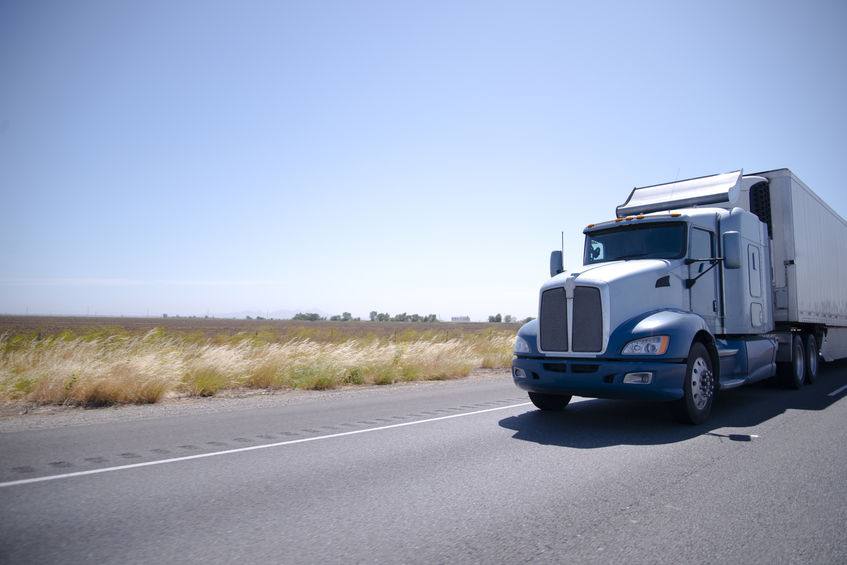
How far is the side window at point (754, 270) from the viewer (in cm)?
961

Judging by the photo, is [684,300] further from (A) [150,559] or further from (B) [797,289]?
(A) [150,559]

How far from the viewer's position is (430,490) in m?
4.43

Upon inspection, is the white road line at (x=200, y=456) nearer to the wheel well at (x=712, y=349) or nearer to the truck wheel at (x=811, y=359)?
the wheel well at (x=712, y=349)

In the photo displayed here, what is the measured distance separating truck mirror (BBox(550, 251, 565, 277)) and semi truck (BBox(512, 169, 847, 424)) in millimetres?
18

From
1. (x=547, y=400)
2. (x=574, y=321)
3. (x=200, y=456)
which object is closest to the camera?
(x=200, y=456)

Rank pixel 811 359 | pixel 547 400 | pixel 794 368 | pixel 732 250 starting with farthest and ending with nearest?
pixel 811 359 → pixel 794 368 → pixel 547 400 → pixel 732 250

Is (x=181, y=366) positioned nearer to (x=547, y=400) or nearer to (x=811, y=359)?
(x=547, y=400)

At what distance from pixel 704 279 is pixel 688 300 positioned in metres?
0.64

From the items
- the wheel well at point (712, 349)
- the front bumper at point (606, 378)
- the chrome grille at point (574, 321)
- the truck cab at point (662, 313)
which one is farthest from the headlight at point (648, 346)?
the wheel well at point (712, 349)

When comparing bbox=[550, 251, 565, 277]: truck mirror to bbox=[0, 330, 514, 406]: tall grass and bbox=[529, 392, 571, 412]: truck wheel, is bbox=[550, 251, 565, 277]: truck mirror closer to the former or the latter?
bbox=[529, 392, 571, 412]: truck wheel

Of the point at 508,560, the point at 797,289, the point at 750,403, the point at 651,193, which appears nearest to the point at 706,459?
the point at 508,560

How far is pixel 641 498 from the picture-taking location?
13.8ft

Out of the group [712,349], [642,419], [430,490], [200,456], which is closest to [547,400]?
[642,419]

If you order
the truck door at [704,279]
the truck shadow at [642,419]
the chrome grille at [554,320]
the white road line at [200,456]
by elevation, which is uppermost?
the truck door at [704,279]
